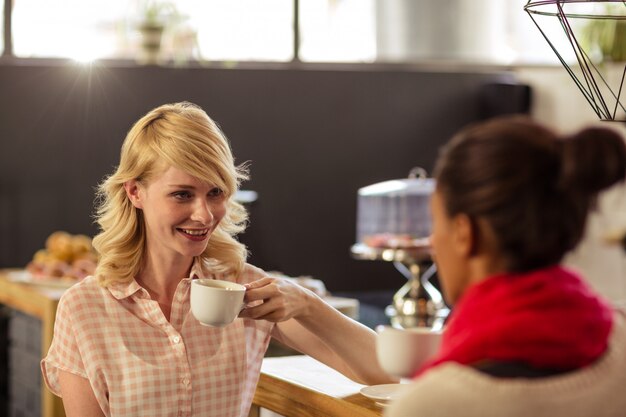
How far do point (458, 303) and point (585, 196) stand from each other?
0.17 metres

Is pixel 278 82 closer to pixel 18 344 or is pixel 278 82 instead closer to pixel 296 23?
pixel 296 23

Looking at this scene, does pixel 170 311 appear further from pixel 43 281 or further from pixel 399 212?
pixel 399 212

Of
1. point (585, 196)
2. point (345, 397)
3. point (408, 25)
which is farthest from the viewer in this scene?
point (408, 25)

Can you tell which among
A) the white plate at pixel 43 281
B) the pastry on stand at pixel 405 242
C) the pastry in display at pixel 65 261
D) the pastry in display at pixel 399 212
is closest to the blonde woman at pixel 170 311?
the white plate at pixel 43 281

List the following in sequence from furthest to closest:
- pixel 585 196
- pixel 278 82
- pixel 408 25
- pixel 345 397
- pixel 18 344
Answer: pixel 408 25 → pixel 278 82 → pixel 18 344 → pixel 345 397 → pixel 585 196

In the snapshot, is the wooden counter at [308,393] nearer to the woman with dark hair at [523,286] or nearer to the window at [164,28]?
the woman with dark hair at [523,286]

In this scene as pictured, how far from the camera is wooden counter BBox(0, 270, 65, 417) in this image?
11.2ft

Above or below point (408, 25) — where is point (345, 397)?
below

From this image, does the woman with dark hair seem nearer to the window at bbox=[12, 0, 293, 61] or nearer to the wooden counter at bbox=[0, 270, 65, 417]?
the wooden counter at bbox=[0, 270, 65, 417]

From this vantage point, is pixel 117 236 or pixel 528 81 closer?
pixel 117 236

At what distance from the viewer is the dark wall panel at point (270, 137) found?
527 cm

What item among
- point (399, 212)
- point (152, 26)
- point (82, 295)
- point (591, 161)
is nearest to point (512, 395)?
point (591, 161)

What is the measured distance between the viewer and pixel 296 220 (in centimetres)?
585

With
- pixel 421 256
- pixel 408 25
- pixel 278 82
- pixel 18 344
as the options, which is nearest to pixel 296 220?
pixel 278 82
